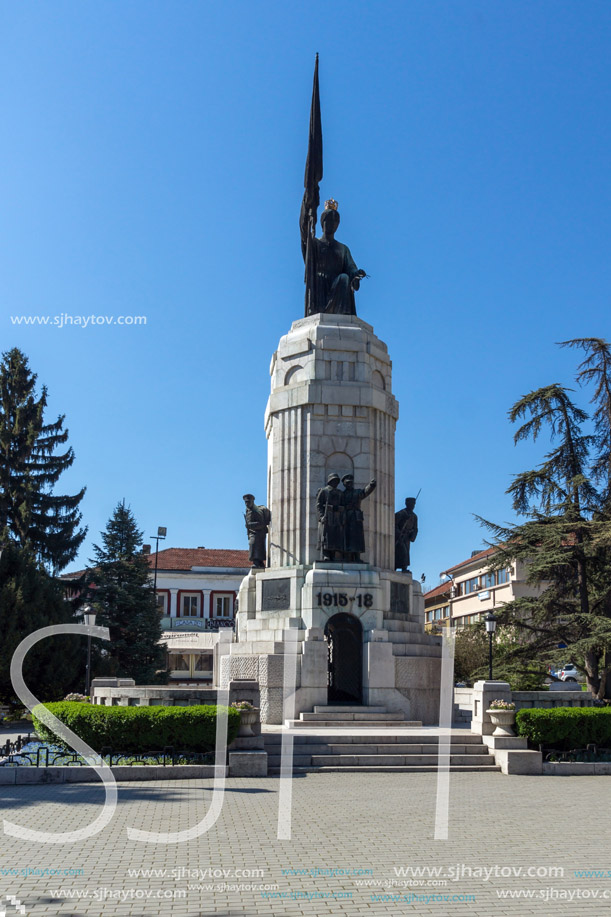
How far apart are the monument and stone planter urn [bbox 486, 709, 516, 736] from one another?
3575 millimetres

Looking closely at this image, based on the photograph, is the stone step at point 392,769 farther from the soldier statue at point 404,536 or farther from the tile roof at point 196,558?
the tile roof at point 196,558

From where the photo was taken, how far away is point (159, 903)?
25.1ft

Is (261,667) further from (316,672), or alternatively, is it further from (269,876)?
(269,876)

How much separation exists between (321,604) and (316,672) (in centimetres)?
170

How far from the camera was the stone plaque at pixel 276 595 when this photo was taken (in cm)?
2178

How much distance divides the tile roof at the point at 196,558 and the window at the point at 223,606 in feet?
10.0

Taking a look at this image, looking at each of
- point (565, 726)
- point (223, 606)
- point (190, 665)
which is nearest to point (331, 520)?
point (565, 726)

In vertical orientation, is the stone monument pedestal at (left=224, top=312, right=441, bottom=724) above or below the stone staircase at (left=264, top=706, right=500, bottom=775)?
above

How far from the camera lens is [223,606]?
67500 mm

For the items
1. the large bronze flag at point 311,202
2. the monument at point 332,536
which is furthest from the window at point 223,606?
the large bronze flag at point 311,202

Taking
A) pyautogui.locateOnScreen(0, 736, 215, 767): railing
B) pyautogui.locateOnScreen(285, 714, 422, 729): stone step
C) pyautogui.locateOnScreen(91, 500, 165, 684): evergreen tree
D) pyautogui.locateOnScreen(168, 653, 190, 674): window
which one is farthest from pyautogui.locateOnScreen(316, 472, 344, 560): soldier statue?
pyautogui.locateOnScreen(168, 653, 190, 674): window

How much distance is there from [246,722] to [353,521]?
7144 millimetres

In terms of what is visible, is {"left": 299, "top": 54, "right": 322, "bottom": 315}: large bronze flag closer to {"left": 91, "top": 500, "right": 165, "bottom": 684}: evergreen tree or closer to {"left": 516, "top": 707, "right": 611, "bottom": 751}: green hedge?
{"left": 516, "top": 707, "right": 611, "bottom": 751}: green hedge

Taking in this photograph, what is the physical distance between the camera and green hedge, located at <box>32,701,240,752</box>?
610 inches
